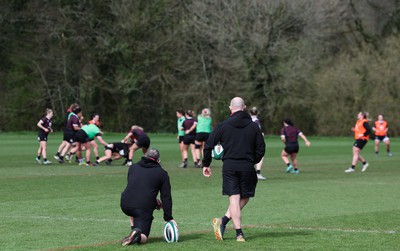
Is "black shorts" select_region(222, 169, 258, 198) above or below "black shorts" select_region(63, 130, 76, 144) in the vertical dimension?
above

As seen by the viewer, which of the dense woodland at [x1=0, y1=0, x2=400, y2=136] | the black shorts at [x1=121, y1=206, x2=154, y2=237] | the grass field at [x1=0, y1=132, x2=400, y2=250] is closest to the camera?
the black shorts at [x1=121, y1=206, x2=154, y2=237]

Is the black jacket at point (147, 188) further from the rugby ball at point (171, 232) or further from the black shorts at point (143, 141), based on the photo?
the black shorts at point (143, 141)

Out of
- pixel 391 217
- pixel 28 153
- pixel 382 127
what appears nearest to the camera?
pixel 391 217

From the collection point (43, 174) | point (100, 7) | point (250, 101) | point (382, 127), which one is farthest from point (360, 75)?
point (43, 174)

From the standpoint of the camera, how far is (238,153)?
40.6ft

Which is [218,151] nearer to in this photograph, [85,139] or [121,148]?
[85,139]

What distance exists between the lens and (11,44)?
6706 centimetres

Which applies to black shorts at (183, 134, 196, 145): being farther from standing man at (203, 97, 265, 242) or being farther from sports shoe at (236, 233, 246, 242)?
sports shoe at (236, 233, 246, 242)

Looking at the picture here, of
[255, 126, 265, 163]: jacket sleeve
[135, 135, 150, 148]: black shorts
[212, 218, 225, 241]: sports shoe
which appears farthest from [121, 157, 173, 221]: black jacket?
[135, 135, 150, 148]: black shorts

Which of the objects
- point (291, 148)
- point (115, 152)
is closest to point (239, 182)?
point (291, 148)

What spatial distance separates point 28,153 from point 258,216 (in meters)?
22.9

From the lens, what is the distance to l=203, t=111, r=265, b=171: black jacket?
1237cm

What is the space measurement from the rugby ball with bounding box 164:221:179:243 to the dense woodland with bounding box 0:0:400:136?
175ft

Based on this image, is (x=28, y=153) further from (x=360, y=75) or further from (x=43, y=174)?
(x=360, y=75)
